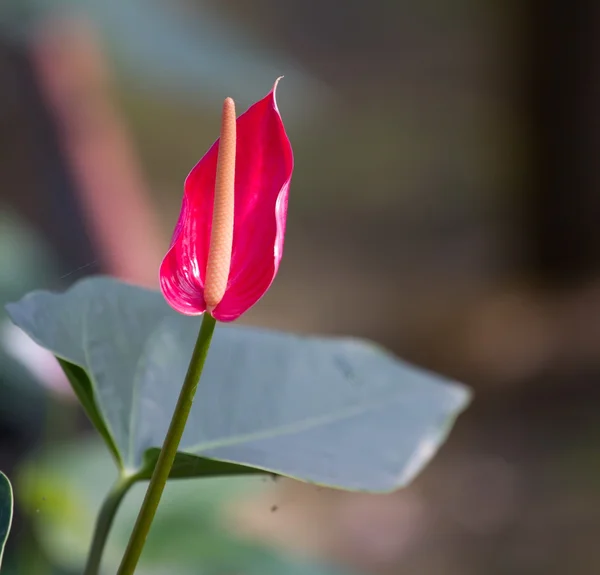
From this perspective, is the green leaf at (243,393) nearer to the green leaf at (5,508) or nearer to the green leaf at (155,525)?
the green leaf at (5,508)

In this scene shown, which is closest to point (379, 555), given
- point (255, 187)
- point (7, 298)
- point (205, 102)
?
point (205, 102)

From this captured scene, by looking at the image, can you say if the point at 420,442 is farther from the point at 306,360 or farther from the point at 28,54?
the point at 28,54

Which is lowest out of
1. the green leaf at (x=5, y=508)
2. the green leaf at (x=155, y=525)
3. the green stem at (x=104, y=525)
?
the green leaf at (x=155, y=525)

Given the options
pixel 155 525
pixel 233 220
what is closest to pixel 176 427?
pixel 233 220

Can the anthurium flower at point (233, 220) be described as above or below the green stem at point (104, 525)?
above

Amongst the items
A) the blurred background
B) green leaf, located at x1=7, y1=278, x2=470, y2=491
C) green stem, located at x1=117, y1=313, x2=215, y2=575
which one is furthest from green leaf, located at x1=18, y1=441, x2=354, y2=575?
green stem, located at x1=117, y1=313, x2=215, y2=575

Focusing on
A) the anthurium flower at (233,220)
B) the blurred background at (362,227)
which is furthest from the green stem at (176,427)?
the blurred background at (362,227)

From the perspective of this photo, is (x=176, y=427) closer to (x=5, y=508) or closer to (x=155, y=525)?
(x=5, y=508)
